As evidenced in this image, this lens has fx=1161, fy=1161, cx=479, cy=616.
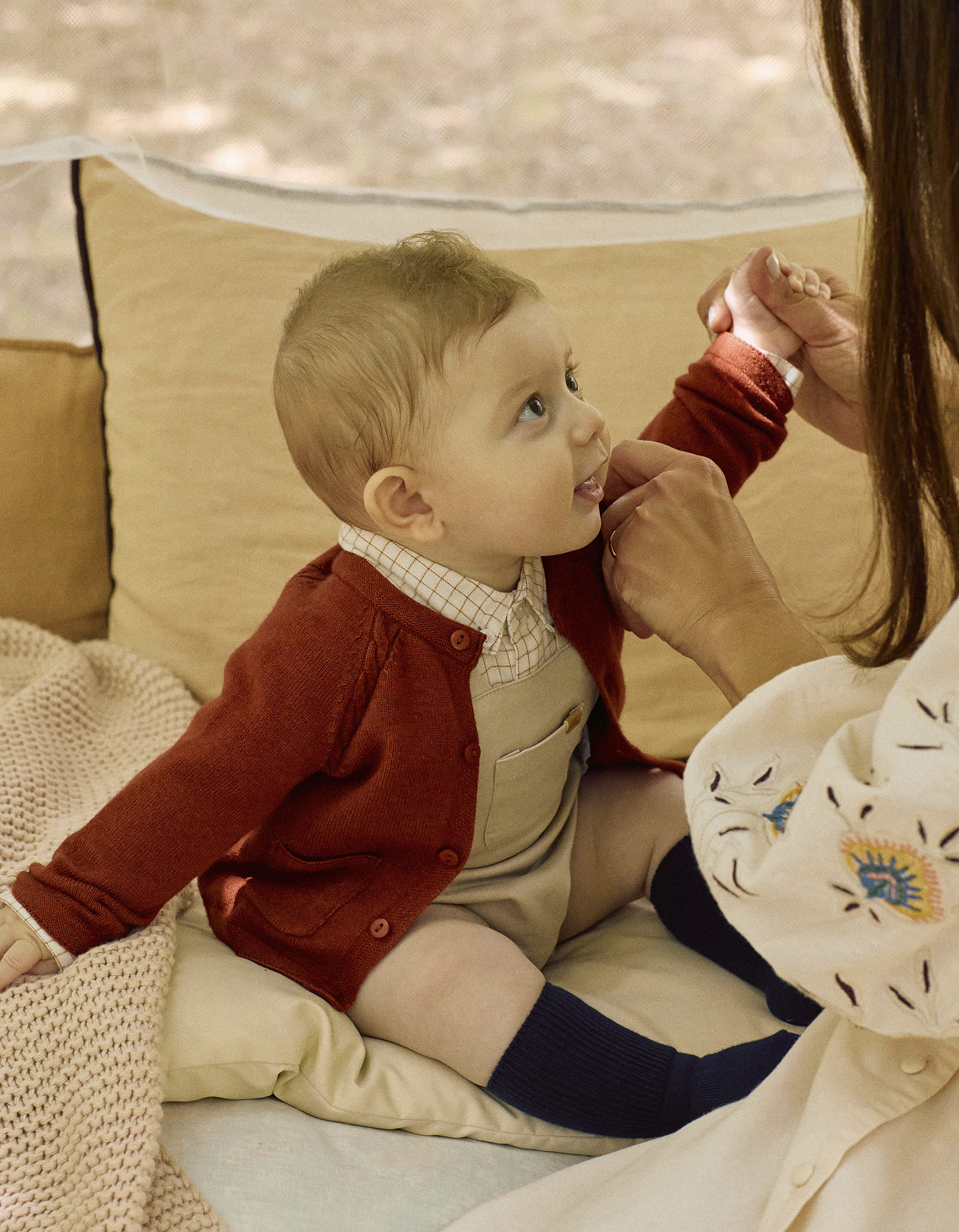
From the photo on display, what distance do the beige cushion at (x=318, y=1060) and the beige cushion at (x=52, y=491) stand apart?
581mm

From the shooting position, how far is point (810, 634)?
81 cm

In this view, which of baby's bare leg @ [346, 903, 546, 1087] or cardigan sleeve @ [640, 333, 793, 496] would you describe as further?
cardigan sleeve @ [640, 333, 793, 496]

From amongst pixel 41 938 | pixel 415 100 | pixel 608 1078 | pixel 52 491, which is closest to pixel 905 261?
pixel 608 1078

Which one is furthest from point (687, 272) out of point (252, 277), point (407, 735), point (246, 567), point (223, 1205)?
point (223, 1205)

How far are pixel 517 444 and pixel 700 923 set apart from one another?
0.45 m

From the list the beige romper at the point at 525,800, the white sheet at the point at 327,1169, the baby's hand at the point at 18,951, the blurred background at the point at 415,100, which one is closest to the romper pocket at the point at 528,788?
the beige romper at the point at 525,800

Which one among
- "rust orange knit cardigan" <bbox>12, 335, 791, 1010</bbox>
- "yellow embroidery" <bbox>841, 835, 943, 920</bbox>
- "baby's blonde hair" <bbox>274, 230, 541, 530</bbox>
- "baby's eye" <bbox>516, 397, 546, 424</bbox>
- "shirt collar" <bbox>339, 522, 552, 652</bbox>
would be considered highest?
"baby's blonde hair" <bbox>274, 230, 541, 530</bbox>

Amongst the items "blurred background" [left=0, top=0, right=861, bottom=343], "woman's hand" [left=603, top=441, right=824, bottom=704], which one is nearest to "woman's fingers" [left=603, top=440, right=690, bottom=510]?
"woman's hand" [left=603, top=441, right=824, bottom=704]

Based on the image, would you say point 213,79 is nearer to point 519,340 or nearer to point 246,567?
point 246,567

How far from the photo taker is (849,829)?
0.52 m

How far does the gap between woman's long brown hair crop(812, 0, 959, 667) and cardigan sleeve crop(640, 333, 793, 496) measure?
1.28 feet

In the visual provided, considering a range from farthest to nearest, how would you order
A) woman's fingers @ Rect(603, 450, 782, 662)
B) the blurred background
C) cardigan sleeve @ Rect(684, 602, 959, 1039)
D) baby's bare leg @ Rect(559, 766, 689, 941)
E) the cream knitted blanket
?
the blurred background → baby's bare leg @ Rect(559, 766, 689, 941) → woman's fingers @ Rect(603, 450, 782, 662) → the cream knitted blanket → cardigan sleeve @ Rect(684, 602, 959, 1039)

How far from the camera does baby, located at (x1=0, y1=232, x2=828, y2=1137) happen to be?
830 millimetres

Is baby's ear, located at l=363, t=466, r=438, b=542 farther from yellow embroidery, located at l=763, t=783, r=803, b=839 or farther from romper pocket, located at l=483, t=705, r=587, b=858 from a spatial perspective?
yellow embroidery, located at l=763, t=783, r=803, b=839
